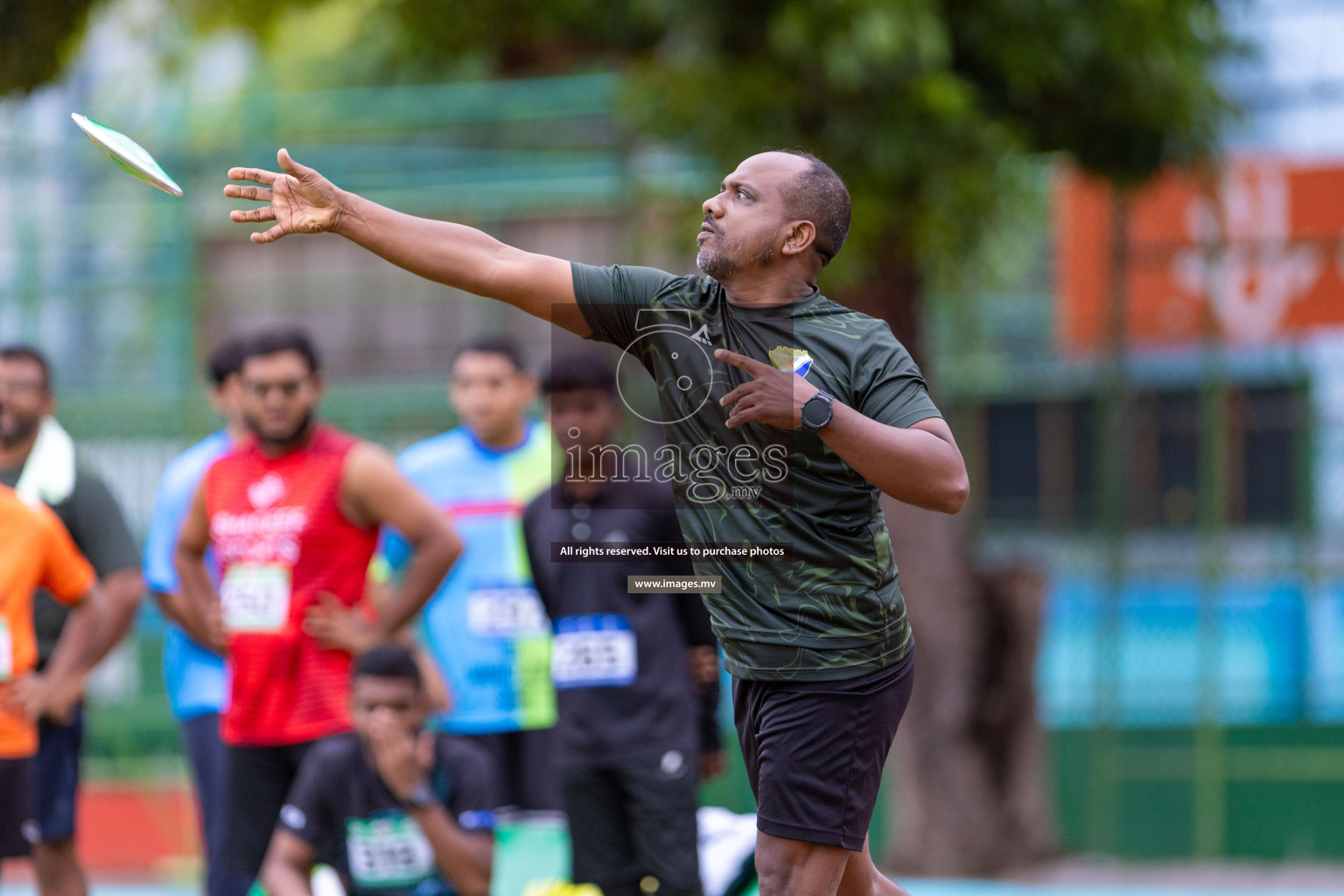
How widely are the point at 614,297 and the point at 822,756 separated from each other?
1093mm

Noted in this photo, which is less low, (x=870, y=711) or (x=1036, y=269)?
(x=1036, y=269)

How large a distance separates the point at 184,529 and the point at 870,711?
3225mm

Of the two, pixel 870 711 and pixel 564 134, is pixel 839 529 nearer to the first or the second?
pixel 870 711

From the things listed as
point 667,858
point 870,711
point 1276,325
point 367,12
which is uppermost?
point 367,12

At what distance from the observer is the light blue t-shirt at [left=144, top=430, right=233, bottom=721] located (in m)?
6.18

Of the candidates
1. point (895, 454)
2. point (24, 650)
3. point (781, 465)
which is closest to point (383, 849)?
point (24, 650)

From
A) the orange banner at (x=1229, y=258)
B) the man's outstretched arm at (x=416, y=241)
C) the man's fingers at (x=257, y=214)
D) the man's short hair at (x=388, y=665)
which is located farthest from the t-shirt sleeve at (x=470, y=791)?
the orange banner at (x=1229, y=258)

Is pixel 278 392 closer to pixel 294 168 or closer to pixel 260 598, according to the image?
pixel 260 598

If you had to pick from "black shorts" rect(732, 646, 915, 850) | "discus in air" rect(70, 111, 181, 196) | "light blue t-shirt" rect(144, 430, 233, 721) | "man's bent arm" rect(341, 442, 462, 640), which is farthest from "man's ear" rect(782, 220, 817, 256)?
"light blue t-shirt" rect(144, 430, 233, 721)

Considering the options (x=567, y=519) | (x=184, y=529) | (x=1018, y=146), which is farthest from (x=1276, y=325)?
(x=184, y=529)

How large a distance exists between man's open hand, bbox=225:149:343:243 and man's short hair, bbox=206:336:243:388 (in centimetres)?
238

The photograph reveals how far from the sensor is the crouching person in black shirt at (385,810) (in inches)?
201

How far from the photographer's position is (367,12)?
8711 millimetres

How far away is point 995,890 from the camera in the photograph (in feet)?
24.1
